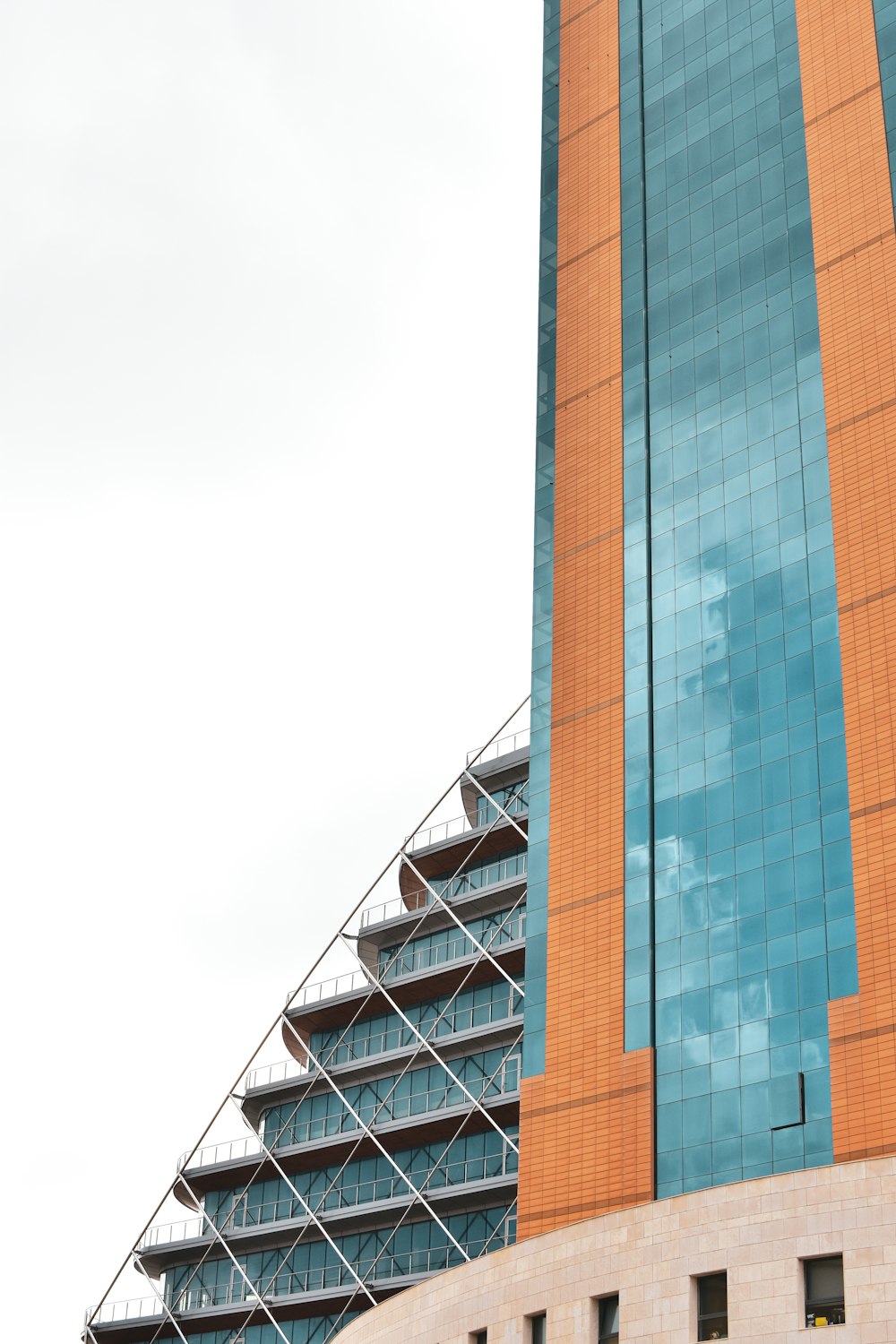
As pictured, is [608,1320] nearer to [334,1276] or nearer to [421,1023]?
[334,1276]

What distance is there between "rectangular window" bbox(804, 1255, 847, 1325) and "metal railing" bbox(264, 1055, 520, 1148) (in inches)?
1147

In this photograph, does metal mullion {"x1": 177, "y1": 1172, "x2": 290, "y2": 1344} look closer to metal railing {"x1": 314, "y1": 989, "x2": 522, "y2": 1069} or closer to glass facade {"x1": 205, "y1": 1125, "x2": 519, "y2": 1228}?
glass facade {"x1": 205, "y1": 1125, "x2": 519, "y2": 1228}

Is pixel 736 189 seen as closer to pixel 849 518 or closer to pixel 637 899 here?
pixel 849 518

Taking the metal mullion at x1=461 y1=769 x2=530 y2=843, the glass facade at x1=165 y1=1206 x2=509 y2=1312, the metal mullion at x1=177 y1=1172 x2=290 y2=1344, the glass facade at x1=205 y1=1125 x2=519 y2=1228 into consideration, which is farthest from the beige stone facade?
the metal mullion at x1=177 y1=1172 x2=290 y2=1344

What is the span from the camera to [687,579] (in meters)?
46.8

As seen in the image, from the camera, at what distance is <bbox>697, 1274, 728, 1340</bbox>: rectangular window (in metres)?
33.2

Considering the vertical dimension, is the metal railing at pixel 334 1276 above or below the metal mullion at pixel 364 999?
below

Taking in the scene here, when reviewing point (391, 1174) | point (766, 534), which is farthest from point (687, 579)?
point (391, 1174)

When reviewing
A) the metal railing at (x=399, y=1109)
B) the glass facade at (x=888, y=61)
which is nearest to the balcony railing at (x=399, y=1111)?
the metal railing at (x=399, y=1109)

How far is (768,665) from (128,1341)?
47.5 metres

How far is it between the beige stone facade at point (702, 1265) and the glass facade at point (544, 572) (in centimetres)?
655

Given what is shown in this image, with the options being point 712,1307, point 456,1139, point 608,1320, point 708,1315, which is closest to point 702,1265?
point 712,1307

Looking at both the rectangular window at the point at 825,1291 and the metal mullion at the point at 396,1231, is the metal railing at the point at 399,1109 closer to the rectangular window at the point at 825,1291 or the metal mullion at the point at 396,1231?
the metal mullion at the point at 396,1231

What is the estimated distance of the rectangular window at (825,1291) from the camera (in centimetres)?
3152
